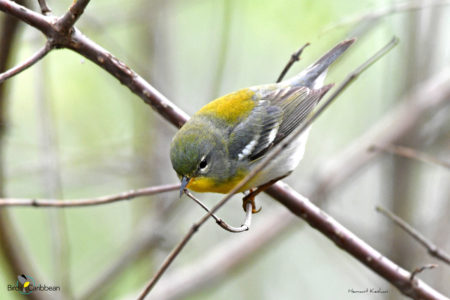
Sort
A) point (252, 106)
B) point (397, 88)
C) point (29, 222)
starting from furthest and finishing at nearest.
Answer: point (29, 222) → point (397, 88) → point (252, 106)

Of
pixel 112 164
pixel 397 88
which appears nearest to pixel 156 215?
pixel 112 164

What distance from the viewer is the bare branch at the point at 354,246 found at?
2639 millimetres

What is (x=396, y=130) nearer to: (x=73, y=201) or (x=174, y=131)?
(x=174, y=131)

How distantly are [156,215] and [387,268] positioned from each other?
222 centimetres

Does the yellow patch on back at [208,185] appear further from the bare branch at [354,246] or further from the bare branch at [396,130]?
the bare branch at [396,130]

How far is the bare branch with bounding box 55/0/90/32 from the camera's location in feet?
6.80

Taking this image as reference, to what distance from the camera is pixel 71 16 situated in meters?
2.20

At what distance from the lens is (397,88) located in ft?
15.8

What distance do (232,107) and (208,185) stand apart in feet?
2.10

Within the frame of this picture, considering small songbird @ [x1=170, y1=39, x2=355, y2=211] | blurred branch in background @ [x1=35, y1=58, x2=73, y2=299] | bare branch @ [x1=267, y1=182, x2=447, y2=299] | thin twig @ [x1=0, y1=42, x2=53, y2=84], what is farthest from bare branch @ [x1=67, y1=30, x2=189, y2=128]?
blurred branch in background @ [x1=35, y1=58, x2=73, y2=299]

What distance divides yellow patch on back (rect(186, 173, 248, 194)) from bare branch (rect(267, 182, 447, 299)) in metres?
0.25

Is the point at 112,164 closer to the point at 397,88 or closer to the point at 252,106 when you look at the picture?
the point at 252,106

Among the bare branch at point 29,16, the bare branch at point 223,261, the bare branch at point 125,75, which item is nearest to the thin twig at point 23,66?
the bare branch at point 29,16

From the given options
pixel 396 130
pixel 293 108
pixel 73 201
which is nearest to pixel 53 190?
pixel 73 201
